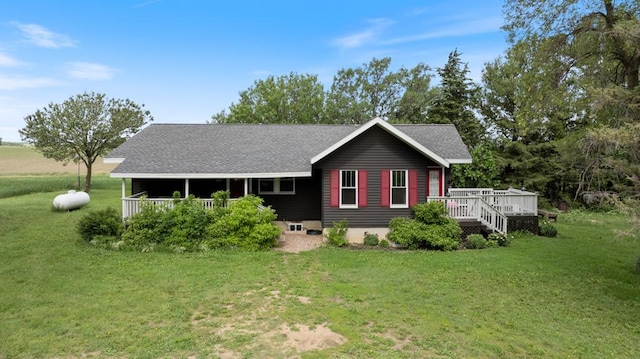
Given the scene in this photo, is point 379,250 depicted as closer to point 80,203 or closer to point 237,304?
point 237,304

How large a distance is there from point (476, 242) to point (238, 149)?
10.9 m

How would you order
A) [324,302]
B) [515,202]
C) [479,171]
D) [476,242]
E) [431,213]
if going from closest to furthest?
[324,302], [476,242], [431,213], [515,202], [479,171]

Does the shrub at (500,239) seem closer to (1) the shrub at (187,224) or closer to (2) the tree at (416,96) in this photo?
(1) the shrub at (187,224)

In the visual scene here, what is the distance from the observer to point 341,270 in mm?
11016

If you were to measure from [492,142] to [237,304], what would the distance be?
96.1 feet

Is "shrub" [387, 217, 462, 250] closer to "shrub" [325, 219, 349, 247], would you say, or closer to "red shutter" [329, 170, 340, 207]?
"shrub" [325, 219, 349, 247]

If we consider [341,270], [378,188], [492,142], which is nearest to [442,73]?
[492,142]

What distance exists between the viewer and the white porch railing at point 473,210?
14914 mm

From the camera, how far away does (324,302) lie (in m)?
8.34

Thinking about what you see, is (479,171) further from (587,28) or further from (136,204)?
(136,204)

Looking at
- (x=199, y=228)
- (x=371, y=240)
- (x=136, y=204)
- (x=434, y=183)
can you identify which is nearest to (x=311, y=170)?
(x=371, y=240)

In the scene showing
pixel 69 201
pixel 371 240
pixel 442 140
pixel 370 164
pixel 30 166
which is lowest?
pixel 371 240

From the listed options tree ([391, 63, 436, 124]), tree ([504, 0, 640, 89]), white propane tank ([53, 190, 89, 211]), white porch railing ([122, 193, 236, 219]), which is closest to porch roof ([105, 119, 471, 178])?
white porch railing ([122, 193, 236, 219])

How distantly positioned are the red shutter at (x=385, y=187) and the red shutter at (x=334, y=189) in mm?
1748
